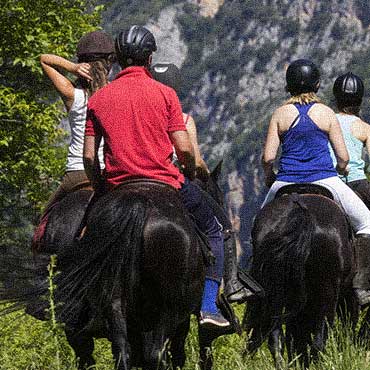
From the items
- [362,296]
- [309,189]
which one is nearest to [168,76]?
[309,189]

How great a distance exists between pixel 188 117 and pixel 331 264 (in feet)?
4.82

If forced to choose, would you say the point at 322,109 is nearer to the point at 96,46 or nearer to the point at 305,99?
the point at 305,99

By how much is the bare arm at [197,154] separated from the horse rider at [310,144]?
21.1 inches

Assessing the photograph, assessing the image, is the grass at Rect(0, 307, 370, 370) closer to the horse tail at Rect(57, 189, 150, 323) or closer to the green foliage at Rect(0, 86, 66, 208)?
the horse tail at Rect(57, 189, 150, 323)

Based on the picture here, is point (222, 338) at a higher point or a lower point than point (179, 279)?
lower

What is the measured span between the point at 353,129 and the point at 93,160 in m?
3.74

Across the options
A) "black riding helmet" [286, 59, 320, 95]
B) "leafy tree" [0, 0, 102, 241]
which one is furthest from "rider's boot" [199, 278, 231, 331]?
"leafy tree" [0, 0, 102, 241]

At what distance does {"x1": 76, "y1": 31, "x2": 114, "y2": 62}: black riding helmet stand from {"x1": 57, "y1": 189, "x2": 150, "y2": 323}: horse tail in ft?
5.33

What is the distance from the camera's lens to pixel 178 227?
7152 mm

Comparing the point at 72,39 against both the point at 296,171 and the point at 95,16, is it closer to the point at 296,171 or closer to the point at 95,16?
the point at 95,16

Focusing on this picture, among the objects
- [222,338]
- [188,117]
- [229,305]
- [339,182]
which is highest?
[188,117]

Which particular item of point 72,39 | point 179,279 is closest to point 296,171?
point 179,279

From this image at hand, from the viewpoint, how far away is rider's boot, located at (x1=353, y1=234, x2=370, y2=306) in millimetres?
9727

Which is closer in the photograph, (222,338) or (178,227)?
(178,227)
